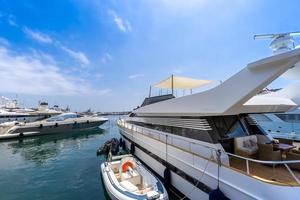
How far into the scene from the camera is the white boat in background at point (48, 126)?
75.5 ft

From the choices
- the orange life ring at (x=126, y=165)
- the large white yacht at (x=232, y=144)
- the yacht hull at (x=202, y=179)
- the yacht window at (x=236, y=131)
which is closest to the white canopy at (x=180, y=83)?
the large white yacht at (x=232, y=144)

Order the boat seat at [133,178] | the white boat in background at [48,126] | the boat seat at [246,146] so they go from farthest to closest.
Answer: the white boat in background at [48,126] < the boat seat at [133,178] < the boat seat at [246,146]

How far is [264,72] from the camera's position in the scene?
13.4 feet

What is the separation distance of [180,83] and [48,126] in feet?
74.7

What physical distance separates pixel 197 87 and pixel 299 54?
8545mm

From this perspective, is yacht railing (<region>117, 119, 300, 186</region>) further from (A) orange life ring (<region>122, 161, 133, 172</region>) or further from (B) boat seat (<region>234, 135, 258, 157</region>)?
(A) orange life ring (<region>122, 161, 133, 172</region>)

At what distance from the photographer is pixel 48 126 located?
83.7 ft

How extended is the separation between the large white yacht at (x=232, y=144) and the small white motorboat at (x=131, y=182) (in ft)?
2.65

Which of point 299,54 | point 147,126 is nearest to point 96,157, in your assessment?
point 147,126

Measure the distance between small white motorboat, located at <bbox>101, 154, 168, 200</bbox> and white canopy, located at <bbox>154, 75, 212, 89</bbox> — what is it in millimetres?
4898

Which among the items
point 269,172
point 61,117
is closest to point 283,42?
point 269,172

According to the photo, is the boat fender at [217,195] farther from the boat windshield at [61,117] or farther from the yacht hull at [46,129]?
the boat windshield at [61,117]

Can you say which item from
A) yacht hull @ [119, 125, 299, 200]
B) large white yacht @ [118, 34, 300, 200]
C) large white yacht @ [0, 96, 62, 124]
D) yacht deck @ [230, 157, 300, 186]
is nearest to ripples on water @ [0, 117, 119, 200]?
yacht hull @ [119, 125, 299, 200]

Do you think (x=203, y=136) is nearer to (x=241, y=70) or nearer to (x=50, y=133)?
(x=241, y=70)
